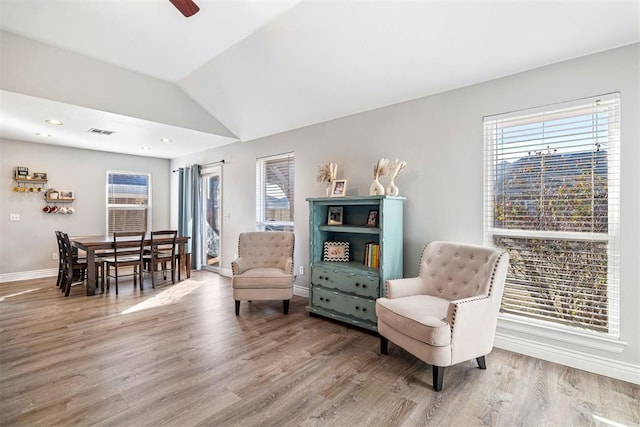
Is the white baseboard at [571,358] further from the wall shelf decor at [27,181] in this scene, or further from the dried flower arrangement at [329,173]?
the wall shelf decor at [27,181]

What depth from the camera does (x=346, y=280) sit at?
10.7 ft

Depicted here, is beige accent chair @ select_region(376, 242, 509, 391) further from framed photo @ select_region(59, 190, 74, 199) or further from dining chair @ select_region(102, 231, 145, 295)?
framed photo @ select_region(59, 190, 74, 199)

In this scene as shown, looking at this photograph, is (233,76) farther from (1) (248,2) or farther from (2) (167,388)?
(2) (167,388)

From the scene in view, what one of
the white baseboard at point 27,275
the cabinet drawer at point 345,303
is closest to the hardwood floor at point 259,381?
the cabinet drawer at point 345,303

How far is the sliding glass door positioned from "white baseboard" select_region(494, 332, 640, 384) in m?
5.04

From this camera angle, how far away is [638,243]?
221 centimetres

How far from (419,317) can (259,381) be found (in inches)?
49.2

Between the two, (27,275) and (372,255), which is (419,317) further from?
(27,275)

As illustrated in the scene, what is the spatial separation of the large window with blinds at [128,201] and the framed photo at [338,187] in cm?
532

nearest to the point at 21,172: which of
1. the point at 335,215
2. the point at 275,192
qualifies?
the point at 275,192

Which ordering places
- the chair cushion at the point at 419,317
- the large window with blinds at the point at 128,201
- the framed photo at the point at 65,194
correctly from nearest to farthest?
the chair cushion at the point at 419,317, the framed photo at the point at 65,194, the large window with blinds at the point at 128,201

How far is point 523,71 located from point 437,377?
2.62 m

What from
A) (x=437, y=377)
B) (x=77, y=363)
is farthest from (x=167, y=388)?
(x=437, y=377)

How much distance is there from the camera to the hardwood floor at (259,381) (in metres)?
1.86
